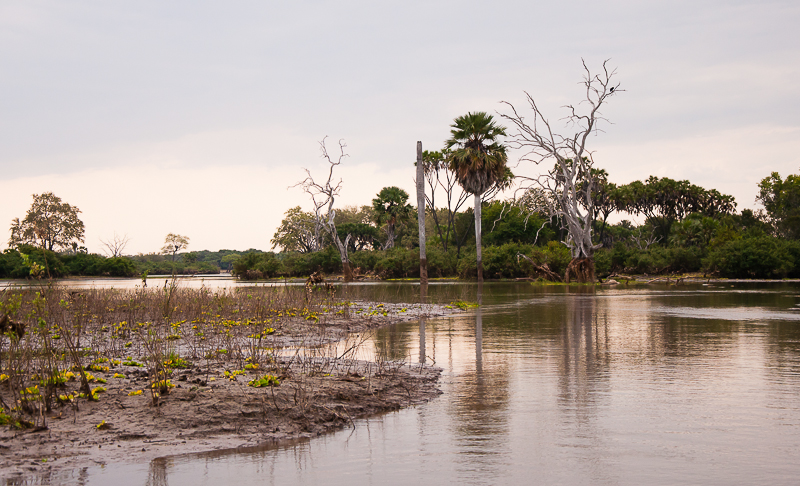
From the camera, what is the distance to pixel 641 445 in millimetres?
6266

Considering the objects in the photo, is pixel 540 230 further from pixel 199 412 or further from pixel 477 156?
pixel 199 412

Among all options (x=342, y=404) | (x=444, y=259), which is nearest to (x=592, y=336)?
(x=342, y=404)

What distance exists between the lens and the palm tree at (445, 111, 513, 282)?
2140 inches

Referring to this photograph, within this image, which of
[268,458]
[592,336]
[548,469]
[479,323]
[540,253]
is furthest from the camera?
[540,253]

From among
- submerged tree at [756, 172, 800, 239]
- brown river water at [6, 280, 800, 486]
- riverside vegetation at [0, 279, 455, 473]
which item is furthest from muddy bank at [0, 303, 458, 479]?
submerged tree at [756, 172, 800, 239]

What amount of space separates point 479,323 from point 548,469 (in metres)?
12.9

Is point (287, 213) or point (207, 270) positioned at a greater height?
point (287, 213)

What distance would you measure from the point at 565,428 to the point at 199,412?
4.00 meters

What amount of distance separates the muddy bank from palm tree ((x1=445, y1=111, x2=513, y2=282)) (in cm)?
4493

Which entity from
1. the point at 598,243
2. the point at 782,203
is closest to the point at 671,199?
the point at 782,203

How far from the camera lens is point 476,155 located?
54500mm

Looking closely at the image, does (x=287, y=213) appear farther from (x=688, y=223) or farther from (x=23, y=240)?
(x=688, y=223)

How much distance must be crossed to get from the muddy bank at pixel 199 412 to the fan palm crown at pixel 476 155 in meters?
45.5

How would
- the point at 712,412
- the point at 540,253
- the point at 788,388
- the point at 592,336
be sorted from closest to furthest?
the point at 712,412
the point at 788,388
the point at 592,336
the point at 540,253
